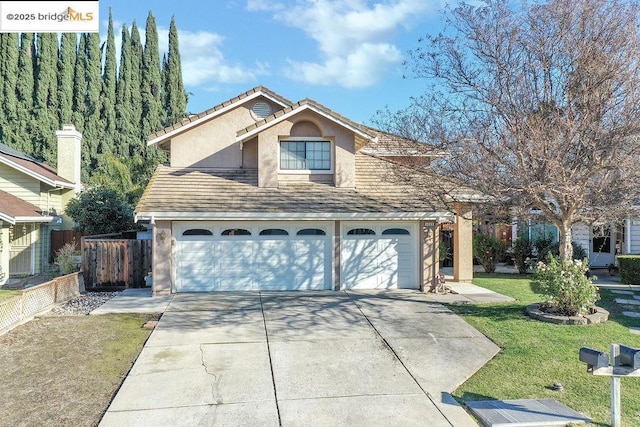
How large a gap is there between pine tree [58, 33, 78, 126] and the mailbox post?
4220 cm

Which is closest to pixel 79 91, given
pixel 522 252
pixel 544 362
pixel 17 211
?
pixel 17 211

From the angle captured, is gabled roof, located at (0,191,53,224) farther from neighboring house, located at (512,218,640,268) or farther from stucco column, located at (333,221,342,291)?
neighboring house, located at (512,218,640,268)

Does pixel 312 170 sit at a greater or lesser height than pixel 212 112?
lesser

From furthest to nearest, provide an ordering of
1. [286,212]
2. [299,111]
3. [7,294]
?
[299,111] → [7,294] → [286,212]

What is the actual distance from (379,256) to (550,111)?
20.7 feet

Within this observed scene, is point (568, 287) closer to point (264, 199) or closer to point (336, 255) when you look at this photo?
point (336, 255)

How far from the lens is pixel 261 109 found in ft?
49.2

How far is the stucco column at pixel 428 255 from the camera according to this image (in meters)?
13.1

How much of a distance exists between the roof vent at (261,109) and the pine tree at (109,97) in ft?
92.2

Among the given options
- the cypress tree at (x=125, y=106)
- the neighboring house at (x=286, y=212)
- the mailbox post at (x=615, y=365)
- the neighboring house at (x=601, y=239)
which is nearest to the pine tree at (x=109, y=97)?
the cypress tree at (x=125, y=106)

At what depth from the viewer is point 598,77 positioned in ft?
28.2

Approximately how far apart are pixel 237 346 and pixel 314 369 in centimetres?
185

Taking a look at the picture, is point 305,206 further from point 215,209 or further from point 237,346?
point 237,346

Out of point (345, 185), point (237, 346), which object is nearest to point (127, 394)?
point (237, 346)
